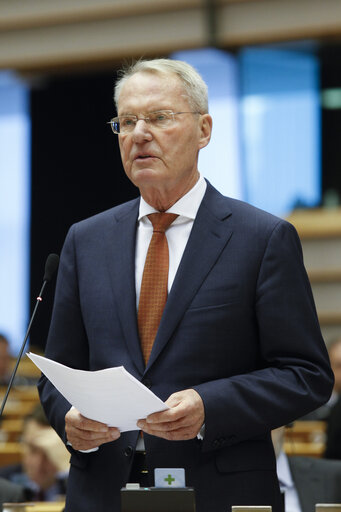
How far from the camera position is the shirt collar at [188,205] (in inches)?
84.5

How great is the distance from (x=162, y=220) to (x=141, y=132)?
23 cm

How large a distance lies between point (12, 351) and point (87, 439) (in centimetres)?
1010

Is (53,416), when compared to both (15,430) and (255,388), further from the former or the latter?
(15,430)

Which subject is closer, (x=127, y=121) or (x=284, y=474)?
(x=127, y=121)

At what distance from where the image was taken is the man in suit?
6.25 feet

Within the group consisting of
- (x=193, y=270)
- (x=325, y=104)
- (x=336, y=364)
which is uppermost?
(x=325, y=104)

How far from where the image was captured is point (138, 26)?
8.42m

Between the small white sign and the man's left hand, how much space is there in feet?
0.28

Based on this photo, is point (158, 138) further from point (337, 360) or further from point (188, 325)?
point (337, 360)

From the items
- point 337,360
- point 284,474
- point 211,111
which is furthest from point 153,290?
point 211,111

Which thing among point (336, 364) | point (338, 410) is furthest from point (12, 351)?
point (338, 410)

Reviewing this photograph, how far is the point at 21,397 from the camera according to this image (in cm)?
888

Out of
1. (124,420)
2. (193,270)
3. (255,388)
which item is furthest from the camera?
(193,270)

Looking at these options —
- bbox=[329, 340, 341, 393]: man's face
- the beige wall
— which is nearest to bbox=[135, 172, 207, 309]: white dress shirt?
bbox=[329, 340, 341, 393]: man's face
